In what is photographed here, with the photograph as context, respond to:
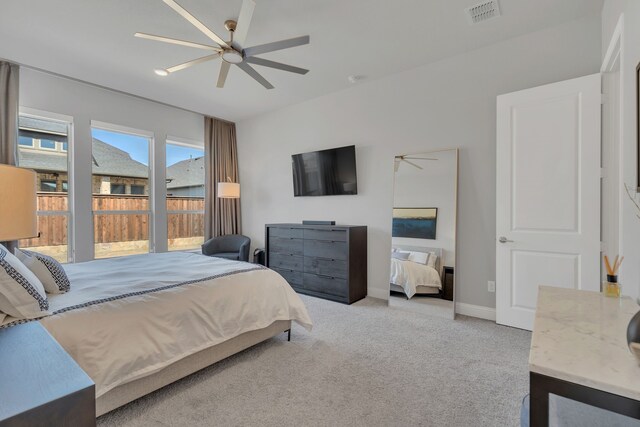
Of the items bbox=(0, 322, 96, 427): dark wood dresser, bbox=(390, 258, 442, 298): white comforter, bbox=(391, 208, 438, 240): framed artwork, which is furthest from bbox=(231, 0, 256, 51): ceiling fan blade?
bbox=(390, 258, 442, 298): white comforter

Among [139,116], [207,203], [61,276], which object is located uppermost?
[139,116]

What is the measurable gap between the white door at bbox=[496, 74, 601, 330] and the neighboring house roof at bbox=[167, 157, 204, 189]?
469 cm

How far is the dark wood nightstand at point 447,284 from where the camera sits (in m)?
3.29

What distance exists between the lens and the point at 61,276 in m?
1.95

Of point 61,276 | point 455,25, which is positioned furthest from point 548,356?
point 455,25

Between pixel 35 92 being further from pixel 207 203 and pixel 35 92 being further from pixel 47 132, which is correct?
pixel 207 203

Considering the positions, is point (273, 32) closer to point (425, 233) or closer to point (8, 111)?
point (425, 233)

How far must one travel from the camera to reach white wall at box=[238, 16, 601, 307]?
290 centimetres

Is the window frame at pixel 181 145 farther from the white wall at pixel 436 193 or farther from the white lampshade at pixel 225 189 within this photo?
the white wall at pixel 436 193

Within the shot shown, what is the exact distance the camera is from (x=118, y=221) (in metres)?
4.43

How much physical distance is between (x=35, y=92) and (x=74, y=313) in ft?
11.8

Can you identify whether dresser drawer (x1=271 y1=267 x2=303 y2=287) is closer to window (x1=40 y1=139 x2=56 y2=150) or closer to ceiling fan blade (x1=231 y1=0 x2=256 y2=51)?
ceiling fan blade (x1=231 y1=0 x2=256 y2=51)

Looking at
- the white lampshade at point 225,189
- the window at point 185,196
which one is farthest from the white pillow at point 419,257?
the window at point 185,196

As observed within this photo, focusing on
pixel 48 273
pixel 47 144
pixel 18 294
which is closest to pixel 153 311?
pixel 18 294
